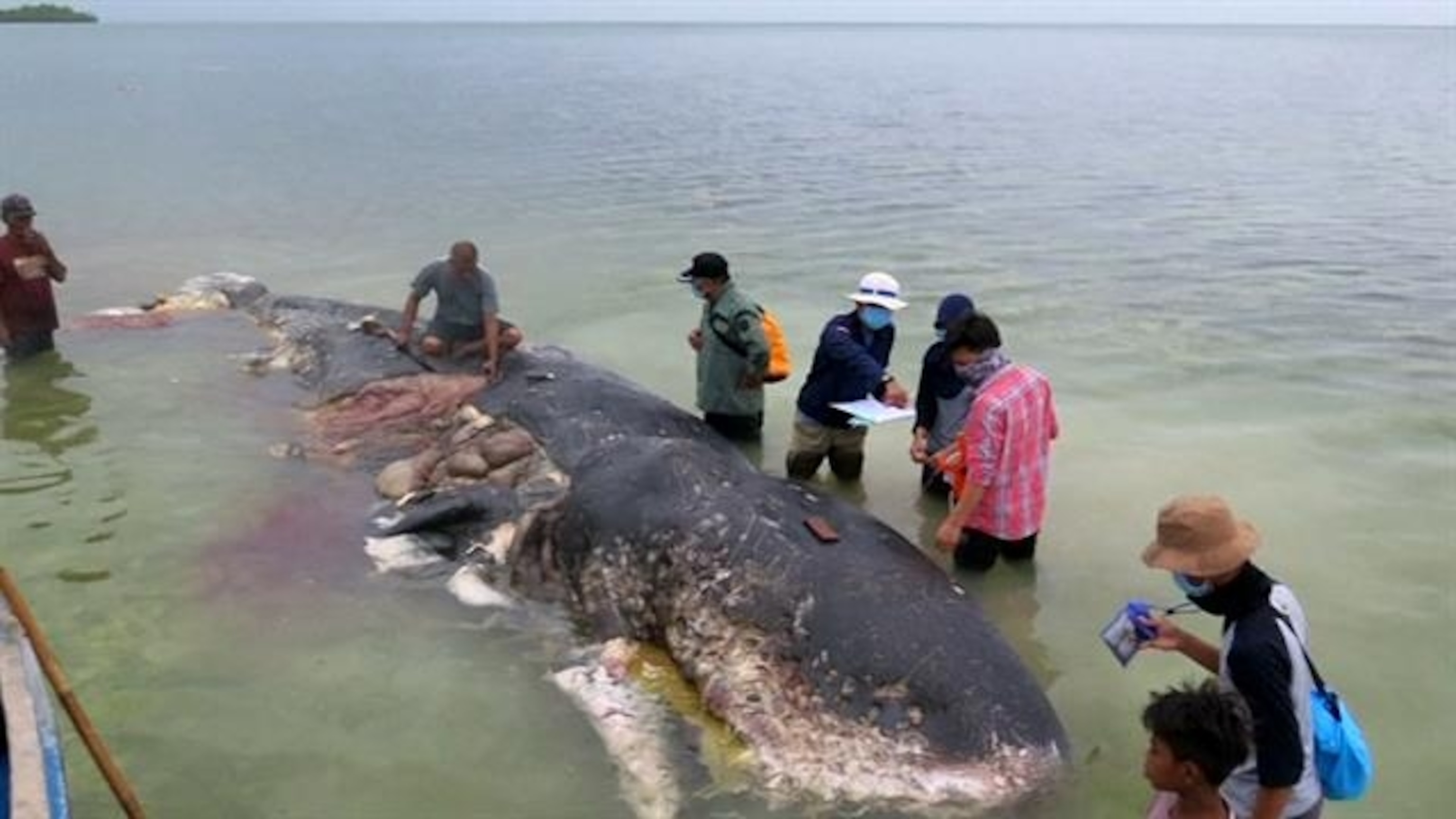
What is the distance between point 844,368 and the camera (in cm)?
906

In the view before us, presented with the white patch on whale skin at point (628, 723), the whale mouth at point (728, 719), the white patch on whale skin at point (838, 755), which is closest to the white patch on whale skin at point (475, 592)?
the whale mouth at point (728, 719)

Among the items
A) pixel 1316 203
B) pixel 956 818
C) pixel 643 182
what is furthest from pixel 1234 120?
pixel 956 818

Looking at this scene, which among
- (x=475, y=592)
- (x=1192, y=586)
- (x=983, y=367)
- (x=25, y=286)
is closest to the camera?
(x=1192, y=586)

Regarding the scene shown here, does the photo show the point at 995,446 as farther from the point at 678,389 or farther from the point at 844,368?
the point at 678,389

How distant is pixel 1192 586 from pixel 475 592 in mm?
4915

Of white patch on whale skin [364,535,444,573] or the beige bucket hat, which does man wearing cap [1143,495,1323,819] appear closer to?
the beige bucket hat

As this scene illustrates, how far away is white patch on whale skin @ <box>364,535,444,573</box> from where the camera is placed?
330 inches

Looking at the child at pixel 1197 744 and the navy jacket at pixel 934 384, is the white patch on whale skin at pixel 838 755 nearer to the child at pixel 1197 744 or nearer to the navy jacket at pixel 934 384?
the child at pixel 1197 744

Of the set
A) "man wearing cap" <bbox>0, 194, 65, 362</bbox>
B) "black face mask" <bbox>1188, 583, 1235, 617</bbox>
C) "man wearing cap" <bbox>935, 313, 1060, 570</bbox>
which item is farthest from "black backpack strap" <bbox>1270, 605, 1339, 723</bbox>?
"man wearing cap" <bbox>0, 194, 65, 362</bbox>

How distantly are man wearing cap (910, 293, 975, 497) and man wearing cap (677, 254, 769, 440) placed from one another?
1513 millimetres

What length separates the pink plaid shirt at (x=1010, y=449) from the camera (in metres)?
7.12

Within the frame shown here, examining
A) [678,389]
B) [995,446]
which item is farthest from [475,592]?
[678,389]

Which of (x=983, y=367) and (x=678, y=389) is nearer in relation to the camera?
(x=983, y=367)

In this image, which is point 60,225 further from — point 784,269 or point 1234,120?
point 1234,120
